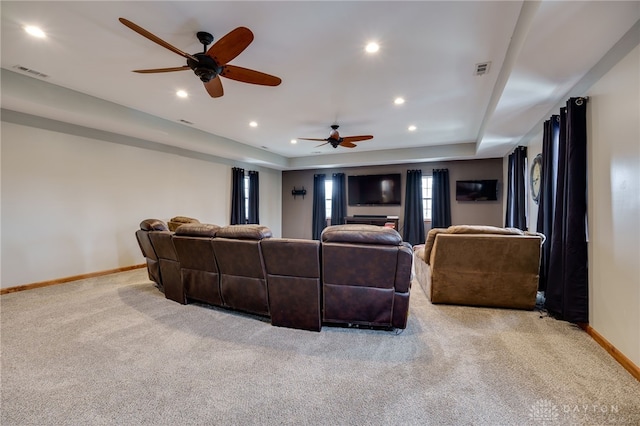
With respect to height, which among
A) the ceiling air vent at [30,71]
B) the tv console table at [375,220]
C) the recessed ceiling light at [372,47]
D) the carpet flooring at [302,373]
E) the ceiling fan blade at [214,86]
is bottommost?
the carpet flooring at [302,373]

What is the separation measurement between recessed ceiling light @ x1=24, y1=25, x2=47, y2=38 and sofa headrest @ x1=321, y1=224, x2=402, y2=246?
3.08m

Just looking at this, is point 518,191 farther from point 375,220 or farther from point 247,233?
point 247,233

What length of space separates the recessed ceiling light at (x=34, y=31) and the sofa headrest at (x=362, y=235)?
3.08 meters

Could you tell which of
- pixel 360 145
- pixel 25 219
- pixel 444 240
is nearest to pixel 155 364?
pixel 444 240

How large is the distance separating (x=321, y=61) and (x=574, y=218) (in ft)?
9.46

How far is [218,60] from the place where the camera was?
239 cm

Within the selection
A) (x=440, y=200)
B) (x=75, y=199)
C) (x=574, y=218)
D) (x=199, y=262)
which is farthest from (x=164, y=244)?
(x=440, y=200)

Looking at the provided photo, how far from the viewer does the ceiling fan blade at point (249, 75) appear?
2.56m

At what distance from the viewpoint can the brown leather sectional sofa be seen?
233 cm

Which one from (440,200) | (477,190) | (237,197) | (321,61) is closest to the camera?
(321,61)

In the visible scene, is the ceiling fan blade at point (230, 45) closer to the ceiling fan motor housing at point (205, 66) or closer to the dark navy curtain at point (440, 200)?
the ceiling fan motor housing at point (205, 66)

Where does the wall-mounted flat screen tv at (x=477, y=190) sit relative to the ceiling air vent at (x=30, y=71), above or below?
below

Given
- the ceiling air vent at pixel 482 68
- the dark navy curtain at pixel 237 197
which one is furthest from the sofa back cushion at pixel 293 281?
the dark navy curtain at pixel 237 197

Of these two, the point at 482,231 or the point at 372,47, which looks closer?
the point at 372,47
